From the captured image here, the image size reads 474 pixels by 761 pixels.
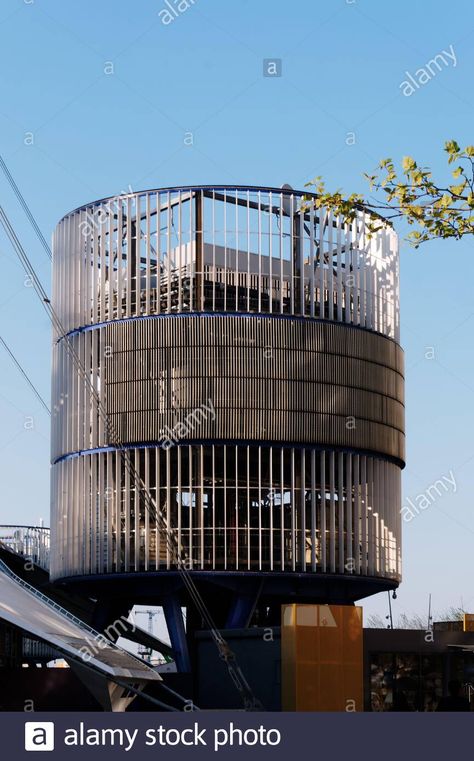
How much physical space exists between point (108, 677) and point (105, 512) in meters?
14.0

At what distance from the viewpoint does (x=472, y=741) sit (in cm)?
2230

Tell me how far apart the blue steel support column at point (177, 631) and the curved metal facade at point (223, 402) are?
2.44m

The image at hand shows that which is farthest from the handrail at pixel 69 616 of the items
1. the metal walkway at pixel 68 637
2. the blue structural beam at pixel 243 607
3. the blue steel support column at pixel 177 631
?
the blue structural beam at pixel 243 607

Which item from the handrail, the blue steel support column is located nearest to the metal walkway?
the handrail

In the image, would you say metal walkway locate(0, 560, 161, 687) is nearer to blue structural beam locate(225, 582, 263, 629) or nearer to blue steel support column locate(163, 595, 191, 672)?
blue steel support column locate(163, 595, 191, 672)

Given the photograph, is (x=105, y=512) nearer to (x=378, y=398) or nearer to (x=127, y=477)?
(x=127, y=477)

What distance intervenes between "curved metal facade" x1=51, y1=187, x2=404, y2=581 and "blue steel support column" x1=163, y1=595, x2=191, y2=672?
7.99 feet

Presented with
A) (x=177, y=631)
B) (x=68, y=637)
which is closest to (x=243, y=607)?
(x=177, y=631)

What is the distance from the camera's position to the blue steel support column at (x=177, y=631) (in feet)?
190

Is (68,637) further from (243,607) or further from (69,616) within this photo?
(243,607)

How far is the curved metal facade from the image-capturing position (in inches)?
2217

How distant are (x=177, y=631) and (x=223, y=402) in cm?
910

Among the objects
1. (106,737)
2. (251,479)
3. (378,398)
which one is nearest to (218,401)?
(251,479)

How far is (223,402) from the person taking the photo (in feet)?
186
